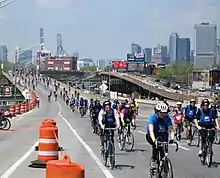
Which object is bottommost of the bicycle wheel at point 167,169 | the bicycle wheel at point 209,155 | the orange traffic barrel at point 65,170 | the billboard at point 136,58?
the bicycle wheel at point 209,155

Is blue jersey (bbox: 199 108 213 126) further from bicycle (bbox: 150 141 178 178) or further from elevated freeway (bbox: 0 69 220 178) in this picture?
bicycle (bbox: 150 141 178 178)

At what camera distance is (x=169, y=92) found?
375 feet

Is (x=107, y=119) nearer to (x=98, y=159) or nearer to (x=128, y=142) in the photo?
(x=98, y=159)

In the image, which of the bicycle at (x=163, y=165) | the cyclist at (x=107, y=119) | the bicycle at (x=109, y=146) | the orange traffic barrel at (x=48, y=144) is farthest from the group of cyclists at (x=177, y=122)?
the orange traffic barrel at (x=48, y=144)

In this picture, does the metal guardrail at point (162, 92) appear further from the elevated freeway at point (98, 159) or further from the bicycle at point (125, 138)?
the bicycle at point (125, 138)

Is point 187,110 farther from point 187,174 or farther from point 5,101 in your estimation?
point 5,101

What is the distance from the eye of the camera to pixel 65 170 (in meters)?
7.78

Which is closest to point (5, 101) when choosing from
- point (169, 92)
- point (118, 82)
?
point (169, 92)

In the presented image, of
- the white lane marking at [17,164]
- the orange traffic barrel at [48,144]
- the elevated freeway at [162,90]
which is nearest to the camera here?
the white lane marking at [17,164]

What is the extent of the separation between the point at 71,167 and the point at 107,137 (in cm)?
799

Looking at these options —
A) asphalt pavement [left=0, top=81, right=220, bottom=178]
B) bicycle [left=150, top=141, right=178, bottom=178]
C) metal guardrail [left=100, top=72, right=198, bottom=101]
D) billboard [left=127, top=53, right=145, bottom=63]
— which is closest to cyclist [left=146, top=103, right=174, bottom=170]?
bicycle [left=150, top=141, right=178, bottom=178]

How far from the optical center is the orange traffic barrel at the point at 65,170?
7715mm

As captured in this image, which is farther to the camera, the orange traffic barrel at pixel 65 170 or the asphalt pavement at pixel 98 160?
the asphalt pavement at pixel 98 160

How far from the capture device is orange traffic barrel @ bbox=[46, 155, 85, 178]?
304 inches
